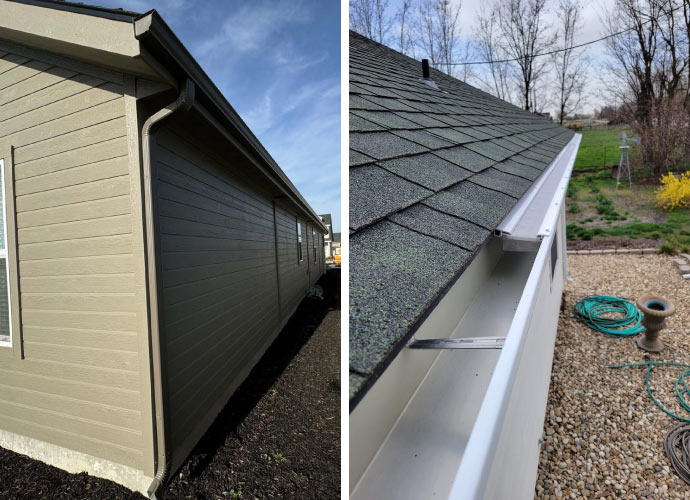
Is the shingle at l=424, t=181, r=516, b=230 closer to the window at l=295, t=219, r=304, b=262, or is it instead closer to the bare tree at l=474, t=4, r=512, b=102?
the window at l=295, t=219, r=304, b=262

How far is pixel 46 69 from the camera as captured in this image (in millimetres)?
2893

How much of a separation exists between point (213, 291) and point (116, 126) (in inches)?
69.0

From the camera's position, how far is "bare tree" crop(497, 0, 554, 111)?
49.3 feet

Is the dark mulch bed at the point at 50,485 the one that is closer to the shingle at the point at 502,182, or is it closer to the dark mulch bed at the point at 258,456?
the dark mulch bed at the point at 258,456

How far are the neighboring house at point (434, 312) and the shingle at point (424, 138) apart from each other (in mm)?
17

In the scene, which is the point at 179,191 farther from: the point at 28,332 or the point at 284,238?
the point at 284,238

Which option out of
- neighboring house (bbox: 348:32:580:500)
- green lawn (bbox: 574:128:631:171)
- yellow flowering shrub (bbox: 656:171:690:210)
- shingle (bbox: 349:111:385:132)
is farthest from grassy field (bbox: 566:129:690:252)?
shingle (bbox: 349:111:385:132)

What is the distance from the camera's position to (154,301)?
261 cm

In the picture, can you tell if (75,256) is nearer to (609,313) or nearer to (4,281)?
(4,281)

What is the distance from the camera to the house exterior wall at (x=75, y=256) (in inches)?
105

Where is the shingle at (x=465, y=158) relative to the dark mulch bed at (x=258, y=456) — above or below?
above

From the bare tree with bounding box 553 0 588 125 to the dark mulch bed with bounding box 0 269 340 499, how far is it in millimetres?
16163

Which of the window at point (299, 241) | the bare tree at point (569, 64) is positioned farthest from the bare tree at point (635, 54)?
the window at point (299, 241)

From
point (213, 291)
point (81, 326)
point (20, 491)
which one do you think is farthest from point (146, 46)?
point (20, 491)
